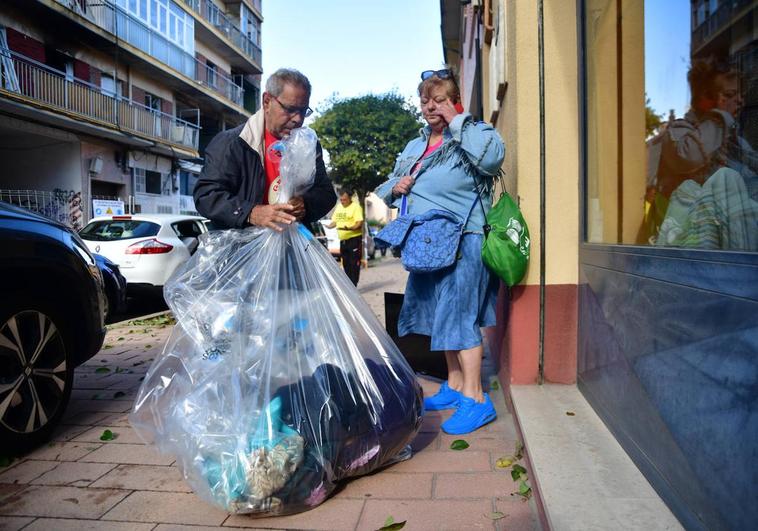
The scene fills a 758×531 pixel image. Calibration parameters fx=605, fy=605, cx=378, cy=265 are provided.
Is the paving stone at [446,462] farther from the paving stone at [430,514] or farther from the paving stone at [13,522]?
the paving stone at [13,522]

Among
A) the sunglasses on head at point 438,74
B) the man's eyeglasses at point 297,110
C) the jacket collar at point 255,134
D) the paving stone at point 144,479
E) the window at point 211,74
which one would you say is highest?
the window at point 211,74

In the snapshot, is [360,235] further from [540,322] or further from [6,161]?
[6,161]

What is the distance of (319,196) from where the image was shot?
287 centimetres

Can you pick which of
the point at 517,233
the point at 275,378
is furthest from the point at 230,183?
the point at 517,233

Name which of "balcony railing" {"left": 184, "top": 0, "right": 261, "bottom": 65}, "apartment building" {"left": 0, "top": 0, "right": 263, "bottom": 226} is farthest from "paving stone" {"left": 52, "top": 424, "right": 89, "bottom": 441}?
"balcony railing" {"left": 184, "top": 0, "right": 261, "bottom": 65}

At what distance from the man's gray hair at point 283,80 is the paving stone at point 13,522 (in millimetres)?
1985

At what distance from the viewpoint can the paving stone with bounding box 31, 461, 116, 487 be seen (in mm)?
2664

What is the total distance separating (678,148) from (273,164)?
1.69 meters

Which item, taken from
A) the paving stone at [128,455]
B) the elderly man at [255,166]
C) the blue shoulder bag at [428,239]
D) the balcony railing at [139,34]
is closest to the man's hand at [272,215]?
the elderly man at [255,166]

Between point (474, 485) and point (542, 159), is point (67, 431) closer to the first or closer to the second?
point (474, 485)

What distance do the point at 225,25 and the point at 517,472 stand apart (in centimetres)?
3323

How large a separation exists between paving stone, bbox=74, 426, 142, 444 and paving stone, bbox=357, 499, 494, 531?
1.52 metres

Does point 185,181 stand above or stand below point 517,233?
above

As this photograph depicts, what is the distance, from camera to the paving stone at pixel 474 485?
244cm
